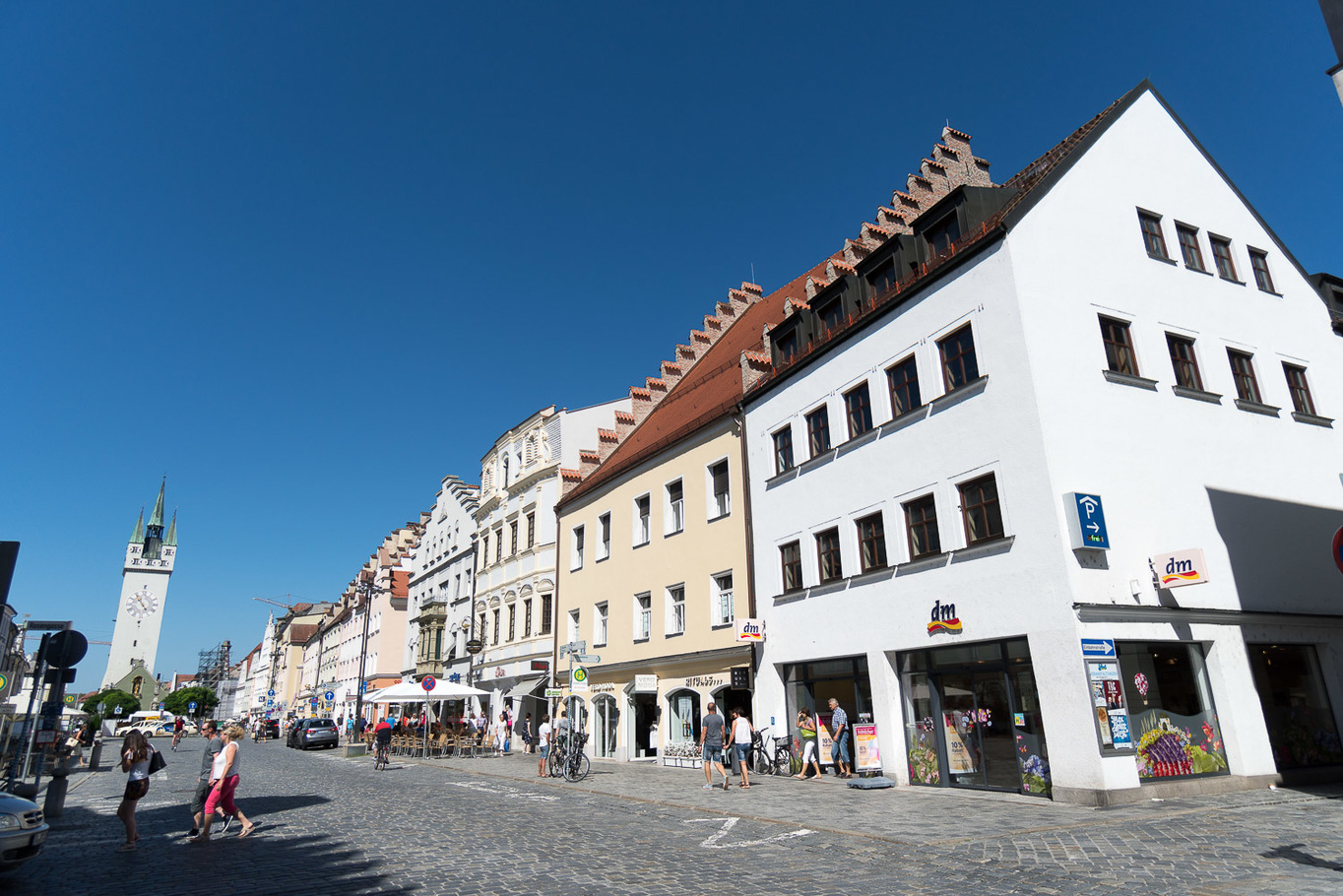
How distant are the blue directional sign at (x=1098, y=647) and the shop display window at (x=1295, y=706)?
3998 millimetres

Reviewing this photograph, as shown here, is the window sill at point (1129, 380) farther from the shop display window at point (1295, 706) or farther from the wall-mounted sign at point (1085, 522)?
the shop display window at point (1295, 706)

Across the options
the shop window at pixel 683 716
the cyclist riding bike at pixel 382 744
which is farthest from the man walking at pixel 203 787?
the cyclist riding bike at pixel 382 744

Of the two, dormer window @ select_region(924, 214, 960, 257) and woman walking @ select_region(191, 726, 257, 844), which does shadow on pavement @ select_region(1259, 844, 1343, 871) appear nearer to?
dormer window @ select_region(924, 214, 960, 257)

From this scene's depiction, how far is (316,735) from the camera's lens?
45906 mm

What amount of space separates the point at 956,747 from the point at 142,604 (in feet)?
509

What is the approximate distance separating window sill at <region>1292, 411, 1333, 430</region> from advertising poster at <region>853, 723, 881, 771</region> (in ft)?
38.3

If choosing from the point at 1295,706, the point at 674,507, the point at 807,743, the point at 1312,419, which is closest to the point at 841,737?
the point at 807,743

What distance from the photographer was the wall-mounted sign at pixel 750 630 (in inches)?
Answer: 839

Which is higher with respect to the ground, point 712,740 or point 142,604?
point 142,604

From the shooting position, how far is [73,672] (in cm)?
1434

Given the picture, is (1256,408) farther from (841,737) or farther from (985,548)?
(841,737)

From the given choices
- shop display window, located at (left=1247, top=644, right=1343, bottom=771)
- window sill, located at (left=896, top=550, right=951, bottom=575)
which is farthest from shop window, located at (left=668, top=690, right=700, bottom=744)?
shop display window, located at (left=1247, top=644, right=1343, bottom=771)

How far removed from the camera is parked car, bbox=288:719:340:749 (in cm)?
4584

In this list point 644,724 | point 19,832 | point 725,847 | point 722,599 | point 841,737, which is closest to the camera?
point 19,832
